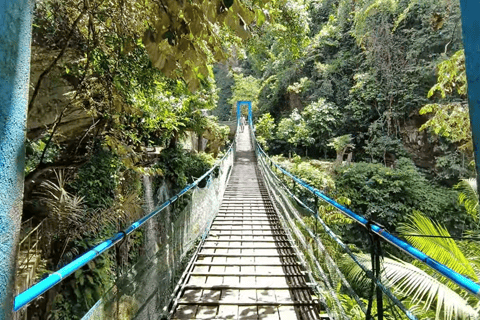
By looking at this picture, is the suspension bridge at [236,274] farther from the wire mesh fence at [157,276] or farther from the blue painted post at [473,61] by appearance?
the blue painted post at [473,61]

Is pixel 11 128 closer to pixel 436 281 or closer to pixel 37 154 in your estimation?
pixel 436 281

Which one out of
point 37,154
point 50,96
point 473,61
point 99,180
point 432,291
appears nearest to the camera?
point 473,61

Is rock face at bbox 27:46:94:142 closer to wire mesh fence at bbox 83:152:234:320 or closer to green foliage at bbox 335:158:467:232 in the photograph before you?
wire mesh fence at bbox 83:152:234:320

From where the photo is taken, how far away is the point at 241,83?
1049 inches

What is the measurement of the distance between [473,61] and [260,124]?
1803 cm

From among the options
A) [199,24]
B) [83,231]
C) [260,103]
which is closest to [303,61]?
[260,103]

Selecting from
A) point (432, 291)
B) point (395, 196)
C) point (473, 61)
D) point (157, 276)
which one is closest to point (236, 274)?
point (157, 276)

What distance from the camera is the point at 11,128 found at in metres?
0.85

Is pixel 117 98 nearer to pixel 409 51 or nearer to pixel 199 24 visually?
pixel 199 24

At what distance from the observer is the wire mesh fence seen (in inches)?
54.7

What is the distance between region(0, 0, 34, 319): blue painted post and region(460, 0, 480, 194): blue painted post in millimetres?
1235

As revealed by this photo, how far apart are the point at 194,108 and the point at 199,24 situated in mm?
9061

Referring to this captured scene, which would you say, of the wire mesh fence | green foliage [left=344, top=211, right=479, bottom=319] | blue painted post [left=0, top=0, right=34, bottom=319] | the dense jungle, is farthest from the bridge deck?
blue painted post [left=0, top=0, right=34, bottom=319]

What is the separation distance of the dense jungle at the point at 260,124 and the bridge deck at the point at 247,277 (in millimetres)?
516
